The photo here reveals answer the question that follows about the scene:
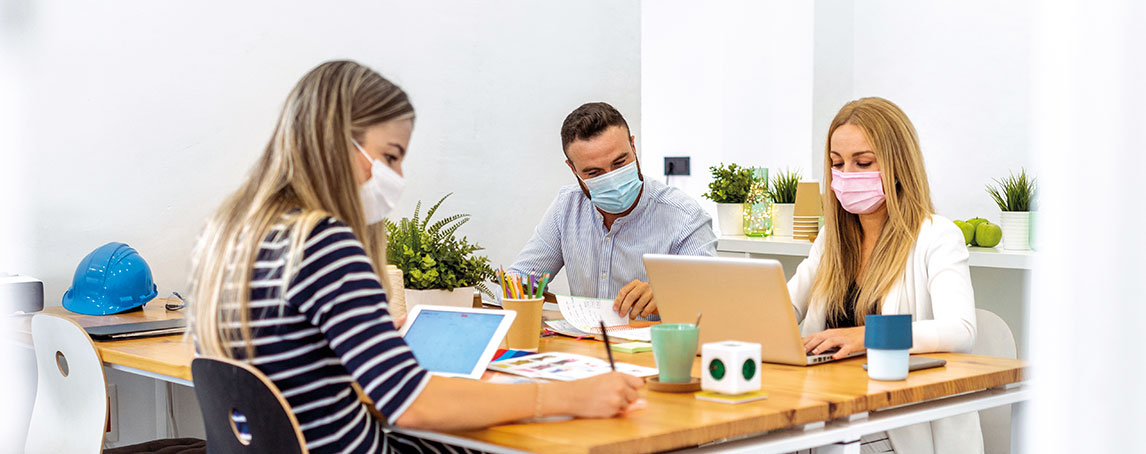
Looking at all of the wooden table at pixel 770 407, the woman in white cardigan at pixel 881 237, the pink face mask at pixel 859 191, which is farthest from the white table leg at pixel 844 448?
the pink face mask at pixel 859 191

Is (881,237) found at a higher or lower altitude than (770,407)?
higher

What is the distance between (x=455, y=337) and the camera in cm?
170

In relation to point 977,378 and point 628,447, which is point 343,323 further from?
point 977,378

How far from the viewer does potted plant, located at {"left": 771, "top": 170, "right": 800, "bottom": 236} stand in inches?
155

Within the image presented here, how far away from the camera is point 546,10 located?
3.70m

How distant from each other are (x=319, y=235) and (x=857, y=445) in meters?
0.82

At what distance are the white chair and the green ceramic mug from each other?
873 millimetres

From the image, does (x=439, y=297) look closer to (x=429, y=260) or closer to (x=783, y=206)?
(x=429, y=260)

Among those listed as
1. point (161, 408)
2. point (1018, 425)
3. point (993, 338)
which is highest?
point (993, 338)

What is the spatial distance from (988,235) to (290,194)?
2.47 metres

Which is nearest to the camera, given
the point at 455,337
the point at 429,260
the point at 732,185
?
the point at 455,337

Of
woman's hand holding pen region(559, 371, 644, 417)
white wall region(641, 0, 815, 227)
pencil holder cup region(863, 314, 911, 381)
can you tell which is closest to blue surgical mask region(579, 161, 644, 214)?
pencil holder cup region(863, 314, 911, 381)

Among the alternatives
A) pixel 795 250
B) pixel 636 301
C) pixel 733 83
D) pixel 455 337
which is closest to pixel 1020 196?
pixel 795 250

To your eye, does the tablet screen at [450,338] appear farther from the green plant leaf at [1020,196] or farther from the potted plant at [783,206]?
the potted plant at [783,206]
